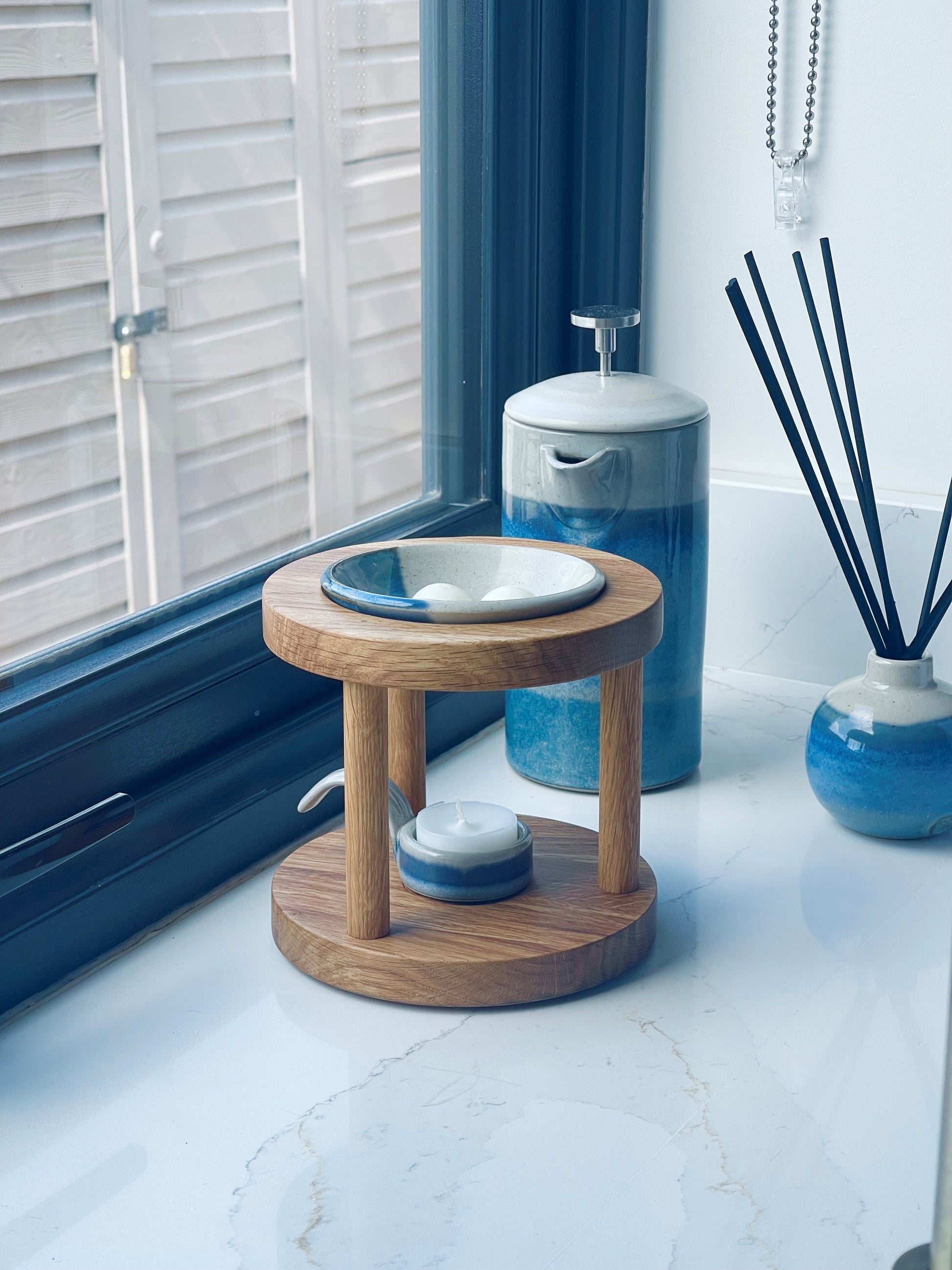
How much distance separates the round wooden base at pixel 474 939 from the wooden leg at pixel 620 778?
2 cm

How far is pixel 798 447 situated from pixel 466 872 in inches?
13.7

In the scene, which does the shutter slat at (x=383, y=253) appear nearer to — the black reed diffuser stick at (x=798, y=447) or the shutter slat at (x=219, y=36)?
the shutter slat at (x=219, y=36)

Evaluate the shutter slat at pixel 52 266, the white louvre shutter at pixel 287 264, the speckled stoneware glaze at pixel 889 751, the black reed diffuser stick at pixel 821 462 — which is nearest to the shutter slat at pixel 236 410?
the white louvre shutter at pixel 287 264

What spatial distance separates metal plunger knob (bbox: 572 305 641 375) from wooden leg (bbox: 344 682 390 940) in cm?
35

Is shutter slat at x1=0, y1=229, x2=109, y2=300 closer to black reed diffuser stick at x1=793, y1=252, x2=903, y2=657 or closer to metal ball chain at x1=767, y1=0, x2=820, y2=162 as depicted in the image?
black reed diffuser stick at x1=793, y1=252, x2=903, y2=657

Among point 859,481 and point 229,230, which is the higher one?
point 229,230

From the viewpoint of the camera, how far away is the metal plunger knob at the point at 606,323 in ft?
3.11

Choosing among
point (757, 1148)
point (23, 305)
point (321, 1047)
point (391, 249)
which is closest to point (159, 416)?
point (23, 305)

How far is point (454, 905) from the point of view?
2.61 feet

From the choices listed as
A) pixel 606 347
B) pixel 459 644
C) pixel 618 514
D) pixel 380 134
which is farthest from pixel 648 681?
pixel 380 134

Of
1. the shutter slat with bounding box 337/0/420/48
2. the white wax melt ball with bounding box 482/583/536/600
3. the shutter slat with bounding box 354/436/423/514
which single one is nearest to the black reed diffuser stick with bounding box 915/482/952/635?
the white wax melt ball with bounding box 482/583/536/600

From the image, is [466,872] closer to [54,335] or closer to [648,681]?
[648,681]

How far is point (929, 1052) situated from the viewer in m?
0.72

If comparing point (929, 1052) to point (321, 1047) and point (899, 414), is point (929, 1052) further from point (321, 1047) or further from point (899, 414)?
point (899, 414)
